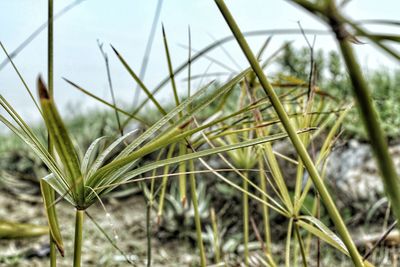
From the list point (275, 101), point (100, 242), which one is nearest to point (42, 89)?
point (275, 101)

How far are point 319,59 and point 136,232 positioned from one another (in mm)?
1960

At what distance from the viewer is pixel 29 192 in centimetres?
362

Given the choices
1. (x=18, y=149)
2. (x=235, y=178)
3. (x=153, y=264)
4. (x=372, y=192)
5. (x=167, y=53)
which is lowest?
(x=167, y=53)

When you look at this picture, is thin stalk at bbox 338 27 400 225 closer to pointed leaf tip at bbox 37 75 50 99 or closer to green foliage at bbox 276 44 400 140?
pointed leaf tip at bbox 37 75 50 99

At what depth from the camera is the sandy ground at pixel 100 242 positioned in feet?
8.39

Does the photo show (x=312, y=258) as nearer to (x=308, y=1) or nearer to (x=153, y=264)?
(x=153, y=264)

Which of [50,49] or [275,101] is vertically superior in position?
[50,49]

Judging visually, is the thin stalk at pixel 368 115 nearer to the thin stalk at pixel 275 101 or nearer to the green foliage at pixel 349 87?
the thin stalk at pixel 275 101

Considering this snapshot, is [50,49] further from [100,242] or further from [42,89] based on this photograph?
[100,242]

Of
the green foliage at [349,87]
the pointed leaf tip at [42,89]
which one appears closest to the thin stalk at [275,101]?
the pointed leaf tip at [42,89]

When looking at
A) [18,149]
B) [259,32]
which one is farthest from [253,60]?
[18,149]

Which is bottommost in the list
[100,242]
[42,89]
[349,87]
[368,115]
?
[368,115]

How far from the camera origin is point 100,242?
9.34ft

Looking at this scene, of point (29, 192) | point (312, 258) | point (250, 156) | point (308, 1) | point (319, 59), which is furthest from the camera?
point (319, 59)
